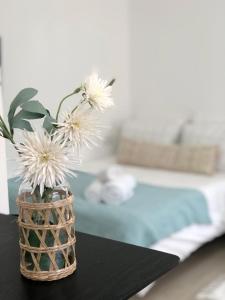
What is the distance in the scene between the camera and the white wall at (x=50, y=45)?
1.47 m

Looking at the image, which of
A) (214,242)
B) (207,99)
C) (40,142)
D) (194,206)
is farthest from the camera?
(207,99)

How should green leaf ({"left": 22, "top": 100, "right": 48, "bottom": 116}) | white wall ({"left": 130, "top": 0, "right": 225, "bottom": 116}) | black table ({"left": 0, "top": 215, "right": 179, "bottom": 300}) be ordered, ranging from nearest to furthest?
black table ({"left": 0, "top": 215, "right": 179, "bottom": 300}) < green leaf ({"left": 22, "top": 100, "right": 48, "bottom": 116}) < white wall ({"left": 130, "top": 0, "right": 225, "bottom": 116})

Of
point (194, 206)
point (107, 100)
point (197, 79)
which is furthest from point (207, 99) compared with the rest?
point (107, 100)

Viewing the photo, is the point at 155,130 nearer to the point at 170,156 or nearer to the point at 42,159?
the point at 170,156

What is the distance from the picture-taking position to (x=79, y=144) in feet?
3.00

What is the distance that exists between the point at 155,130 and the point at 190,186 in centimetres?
80

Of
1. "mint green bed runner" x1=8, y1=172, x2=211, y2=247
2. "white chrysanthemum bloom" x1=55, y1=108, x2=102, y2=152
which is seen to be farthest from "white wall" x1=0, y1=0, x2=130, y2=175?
"mint green bed runner" x1=8, y1=172, x2=211, y2=247

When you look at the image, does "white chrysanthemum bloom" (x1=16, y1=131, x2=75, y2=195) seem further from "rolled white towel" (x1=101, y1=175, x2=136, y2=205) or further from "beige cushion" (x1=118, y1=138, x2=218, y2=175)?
"beige cushion" (x1=118, y1=138, x2=218, y2=175)

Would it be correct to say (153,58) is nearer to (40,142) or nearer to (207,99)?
(207,99)

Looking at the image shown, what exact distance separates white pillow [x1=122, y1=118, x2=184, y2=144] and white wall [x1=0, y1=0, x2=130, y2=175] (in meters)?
0.98

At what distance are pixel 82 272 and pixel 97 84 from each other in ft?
1.33

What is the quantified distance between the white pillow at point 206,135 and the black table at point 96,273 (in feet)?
7.54

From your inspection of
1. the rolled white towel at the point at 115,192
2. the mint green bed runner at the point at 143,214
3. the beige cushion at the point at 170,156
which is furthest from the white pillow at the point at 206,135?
the rolled white towel at the point at 115,192

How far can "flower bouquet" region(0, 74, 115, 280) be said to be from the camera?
89 cm
